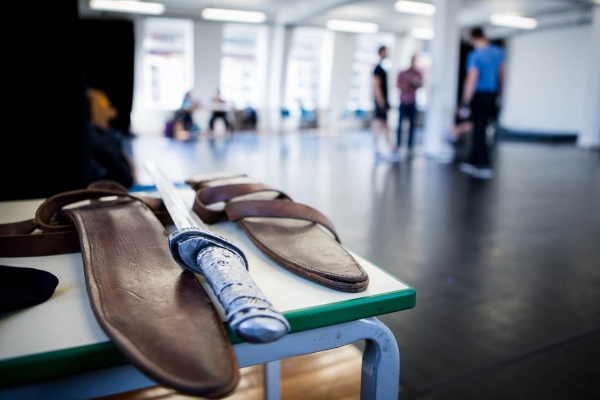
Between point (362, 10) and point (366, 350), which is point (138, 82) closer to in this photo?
point (362, 10)

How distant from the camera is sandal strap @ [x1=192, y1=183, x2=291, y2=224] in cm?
89

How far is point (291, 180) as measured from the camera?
16.6 feet

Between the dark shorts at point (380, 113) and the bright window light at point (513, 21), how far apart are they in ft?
22.0

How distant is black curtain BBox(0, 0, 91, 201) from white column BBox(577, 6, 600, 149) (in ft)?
31.5

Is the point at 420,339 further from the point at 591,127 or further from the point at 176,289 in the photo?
the point at 591,127

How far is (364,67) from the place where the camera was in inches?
615

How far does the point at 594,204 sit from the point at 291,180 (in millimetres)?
2718

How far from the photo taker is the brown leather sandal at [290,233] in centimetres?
61

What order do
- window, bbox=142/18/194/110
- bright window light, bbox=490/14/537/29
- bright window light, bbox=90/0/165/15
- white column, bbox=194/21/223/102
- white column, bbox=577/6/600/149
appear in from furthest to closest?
window, bbox=142/18/194/110, white column, bbox=194/21/223/102, bright window light, bbox=490/14/537/29, bright window light, bbox=90/0/165/15, white column, bbox=577/6/600/149

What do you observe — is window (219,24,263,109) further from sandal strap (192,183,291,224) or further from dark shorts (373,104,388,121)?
sandal strap (192,183,291,224)

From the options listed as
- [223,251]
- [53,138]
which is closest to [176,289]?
[223,251]

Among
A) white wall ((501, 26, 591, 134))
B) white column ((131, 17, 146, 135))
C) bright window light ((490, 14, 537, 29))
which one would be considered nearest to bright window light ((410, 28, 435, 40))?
white wall ((501, 26, 591, 134))

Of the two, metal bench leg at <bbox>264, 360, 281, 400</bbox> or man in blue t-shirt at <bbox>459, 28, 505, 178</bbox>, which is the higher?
man in blue t-shirt at <bbox>459, 28, 505, 178</bbox>

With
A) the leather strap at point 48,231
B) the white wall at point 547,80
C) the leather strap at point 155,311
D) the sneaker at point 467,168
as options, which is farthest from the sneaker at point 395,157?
the white wall at point 547,80
